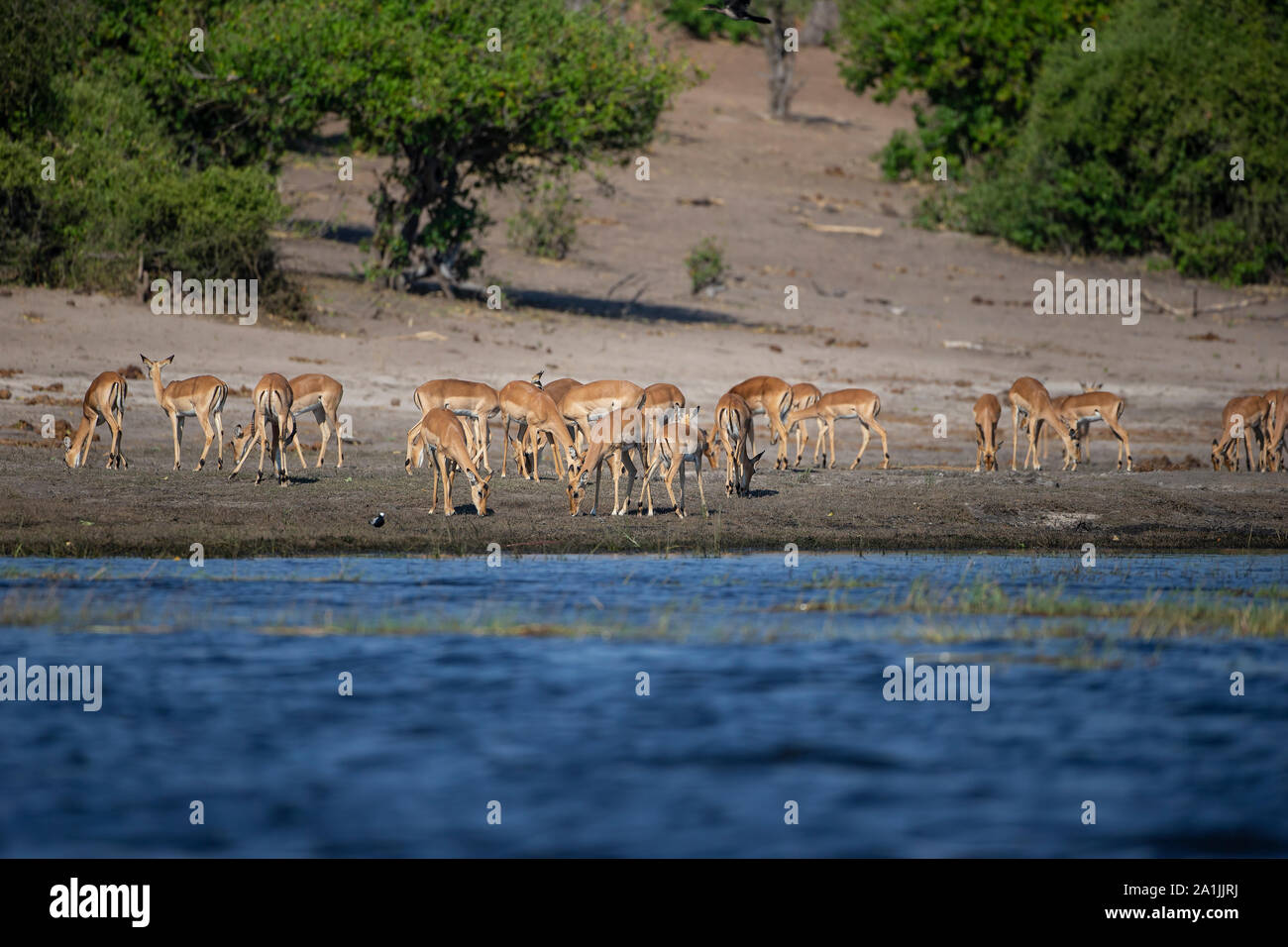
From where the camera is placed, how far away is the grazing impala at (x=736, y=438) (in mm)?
17016

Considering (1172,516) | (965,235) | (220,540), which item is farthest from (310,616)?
(965,235)

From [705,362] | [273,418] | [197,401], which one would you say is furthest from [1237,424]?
[197,401]

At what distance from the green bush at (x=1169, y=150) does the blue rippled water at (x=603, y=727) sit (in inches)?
1381

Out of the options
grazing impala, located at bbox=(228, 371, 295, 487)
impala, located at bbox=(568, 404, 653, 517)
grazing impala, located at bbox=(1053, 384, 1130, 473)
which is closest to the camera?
impala, located at bbox=(568, 404, 653, 517)

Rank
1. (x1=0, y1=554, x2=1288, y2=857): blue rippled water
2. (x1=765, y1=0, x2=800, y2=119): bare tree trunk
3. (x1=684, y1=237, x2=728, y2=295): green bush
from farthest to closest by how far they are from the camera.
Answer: (x1=765, y1=0, x2=800, y2=119): bare tree trunk
(x1=684, y1=237, x2=728, y2=295): green bush
(x1=0, y1=554, x2=1288, y2=857): blue rippled water

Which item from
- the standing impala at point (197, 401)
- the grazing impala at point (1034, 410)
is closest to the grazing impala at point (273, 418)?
the standing impala at point (197, 401)

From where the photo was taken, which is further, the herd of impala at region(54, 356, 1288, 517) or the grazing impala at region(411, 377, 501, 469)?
the grazing impala at region(411, 377, 501, 469)

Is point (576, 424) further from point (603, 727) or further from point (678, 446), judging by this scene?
point (603, 727)

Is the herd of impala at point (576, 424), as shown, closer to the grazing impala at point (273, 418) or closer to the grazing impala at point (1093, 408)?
the grazing impala at point (273, 418)

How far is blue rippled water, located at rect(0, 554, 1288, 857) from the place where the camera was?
6.24 meters

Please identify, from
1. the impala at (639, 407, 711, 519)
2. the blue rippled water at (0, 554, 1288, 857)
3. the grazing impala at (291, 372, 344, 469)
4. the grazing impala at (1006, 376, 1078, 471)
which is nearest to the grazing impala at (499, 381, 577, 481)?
the impala at (639, 407, 711, 519)

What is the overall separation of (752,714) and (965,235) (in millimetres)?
42405

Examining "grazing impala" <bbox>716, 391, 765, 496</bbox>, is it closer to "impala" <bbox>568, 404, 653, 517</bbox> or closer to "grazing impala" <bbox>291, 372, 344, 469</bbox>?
"impala" <bbox>568, 404, 653, 517</bbox>

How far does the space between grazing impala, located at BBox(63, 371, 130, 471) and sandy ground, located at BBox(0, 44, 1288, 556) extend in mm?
495
